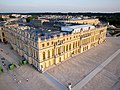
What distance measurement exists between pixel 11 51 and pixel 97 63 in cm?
4605

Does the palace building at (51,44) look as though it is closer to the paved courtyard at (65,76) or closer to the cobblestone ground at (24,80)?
the paved courtyard at (65,76)

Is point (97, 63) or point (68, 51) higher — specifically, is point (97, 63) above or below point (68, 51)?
below

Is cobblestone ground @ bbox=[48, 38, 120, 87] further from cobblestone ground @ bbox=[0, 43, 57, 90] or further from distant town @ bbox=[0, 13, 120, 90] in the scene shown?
cobblestone ground @ bbox=[0, 43, 57, 90]

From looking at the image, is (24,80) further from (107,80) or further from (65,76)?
(107,80)

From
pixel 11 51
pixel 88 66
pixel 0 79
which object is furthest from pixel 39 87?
pixel 11 51

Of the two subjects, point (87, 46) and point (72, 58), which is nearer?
point (72, 58)

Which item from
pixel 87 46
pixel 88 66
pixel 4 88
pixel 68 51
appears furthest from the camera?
pixel 87 46

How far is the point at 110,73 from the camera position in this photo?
47.1m

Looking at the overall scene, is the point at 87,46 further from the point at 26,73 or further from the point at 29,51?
the point at 26,73

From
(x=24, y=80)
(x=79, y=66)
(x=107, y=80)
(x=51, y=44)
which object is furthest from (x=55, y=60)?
(x=107, y=80)

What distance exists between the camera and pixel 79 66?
52.2m

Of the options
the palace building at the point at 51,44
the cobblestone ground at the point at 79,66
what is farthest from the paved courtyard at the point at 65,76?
the palace building at the point at 51,44

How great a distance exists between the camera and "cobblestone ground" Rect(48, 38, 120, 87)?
44688 millimetres

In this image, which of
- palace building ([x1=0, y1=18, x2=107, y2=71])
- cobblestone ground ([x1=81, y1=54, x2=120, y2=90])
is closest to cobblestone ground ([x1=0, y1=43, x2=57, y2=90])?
palace building ([x1=0, y1=18, x2=107, y2=71])
